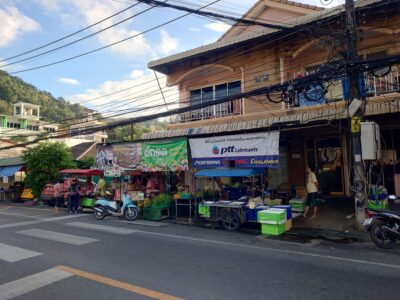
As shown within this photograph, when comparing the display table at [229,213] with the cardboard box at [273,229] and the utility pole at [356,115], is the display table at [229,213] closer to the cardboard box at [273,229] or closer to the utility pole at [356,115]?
the cardboard box at [273,229]

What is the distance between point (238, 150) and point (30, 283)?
8272mm

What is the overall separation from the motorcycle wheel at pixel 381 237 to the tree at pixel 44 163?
18893 mm

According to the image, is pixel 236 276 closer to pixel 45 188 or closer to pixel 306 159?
pixel 306 159

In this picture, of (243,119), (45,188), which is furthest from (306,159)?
(45,188)

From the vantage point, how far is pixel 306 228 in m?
10.2

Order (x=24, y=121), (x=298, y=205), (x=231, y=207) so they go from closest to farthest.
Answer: (x=231, y=207), (x=298, y=205), (x=24, y=121)

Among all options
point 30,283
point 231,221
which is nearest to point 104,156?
point 231,221

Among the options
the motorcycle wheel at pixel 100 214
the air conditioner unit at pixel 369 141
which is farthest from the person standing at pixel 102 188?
the air conditioner unit at pixel 369 141

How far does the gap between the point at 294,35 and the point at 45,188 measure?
17039 mm

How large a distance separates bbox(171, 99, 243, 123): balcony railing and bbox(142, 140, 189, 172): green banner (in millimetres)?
3283

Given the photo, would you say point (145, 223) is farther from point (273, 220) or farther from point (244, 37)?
point (244, 37)

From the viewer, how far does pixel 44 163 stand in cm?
2011

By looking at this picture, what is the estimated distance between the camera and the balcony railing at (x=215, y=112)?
605 inches

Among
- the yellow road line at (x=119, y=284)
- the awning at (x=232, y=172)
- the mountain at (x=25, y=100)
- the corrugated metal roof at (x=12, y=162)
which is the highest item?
the mountain at (x=25, y=100)
